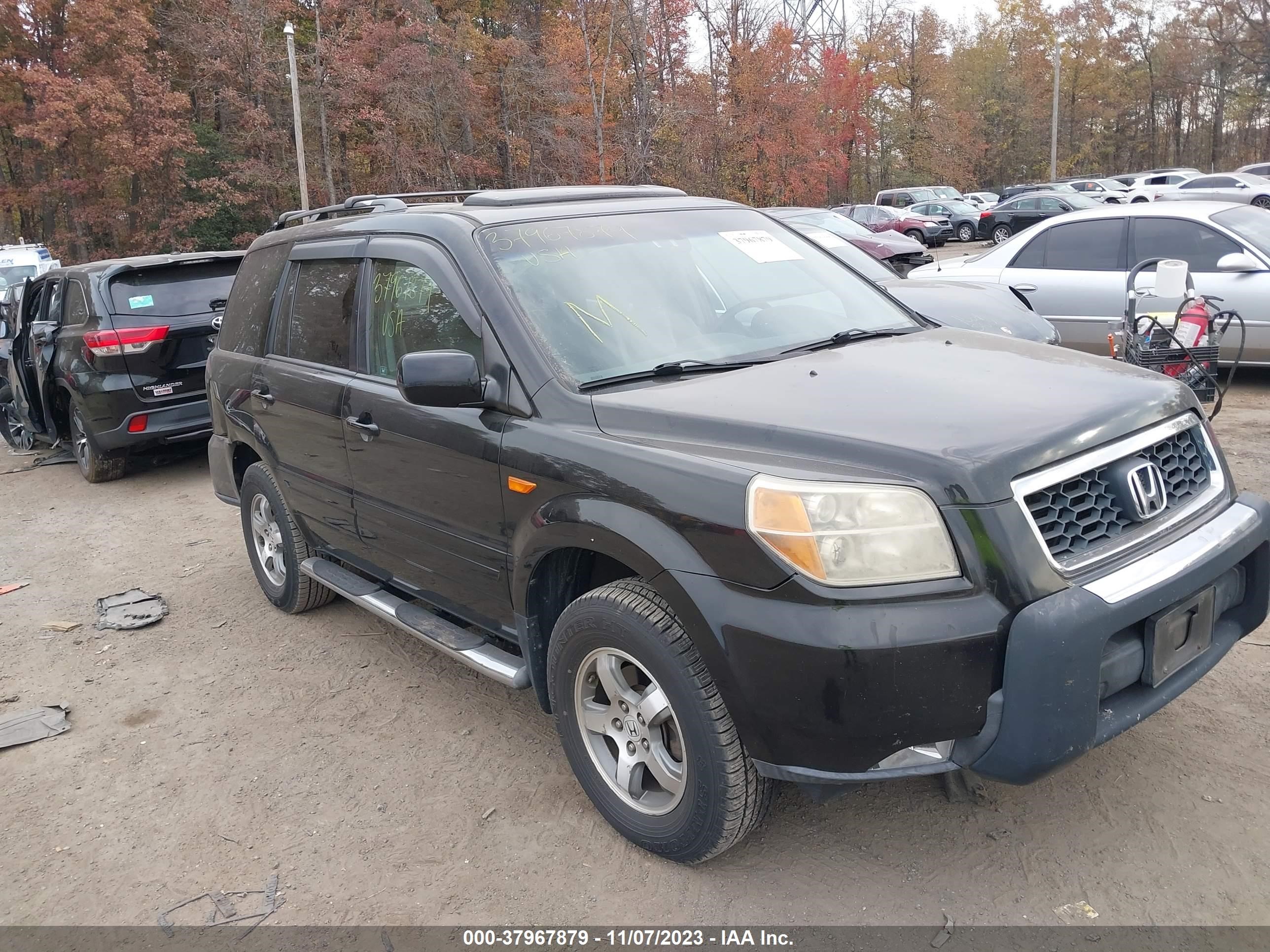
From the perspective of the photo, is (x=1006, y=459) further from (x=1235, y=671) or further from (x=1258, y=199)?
(x=1258, y=199)

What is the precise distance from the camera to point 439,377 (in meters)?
3.06

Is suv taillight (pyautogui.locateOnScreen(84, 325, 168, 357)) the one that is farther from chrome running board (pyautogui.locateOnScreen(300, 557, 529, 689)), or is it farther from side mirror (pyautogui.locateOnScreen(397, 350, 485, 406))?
side mirror (pyautogui.locateOnScreen(397, 350, 485, 406))

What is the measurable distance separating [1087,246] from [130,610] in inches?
322

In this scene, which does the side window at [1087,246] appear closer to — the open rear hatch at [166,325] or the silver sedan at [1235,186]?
the open rear hatch at [166,325]

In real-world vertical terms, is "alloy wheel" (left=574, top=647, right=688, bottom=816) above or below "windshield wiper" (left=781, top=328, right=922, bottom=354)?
below

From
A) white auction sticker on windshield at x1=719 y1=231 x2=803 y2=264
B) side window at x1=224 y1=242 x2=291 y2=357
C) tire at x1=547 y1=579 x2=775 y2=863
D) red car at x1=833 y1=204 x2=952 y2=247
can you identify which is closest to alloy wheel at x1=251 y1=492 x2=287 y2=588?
side window at x1=224 y1=242 x2=291 y2=357

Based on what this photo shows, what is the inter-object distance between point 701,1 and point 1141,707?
42.1 m

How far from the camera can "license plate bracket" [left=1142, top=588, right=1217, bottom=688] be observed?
2.54m

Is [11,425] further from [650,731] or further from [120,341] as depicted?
[650,731]

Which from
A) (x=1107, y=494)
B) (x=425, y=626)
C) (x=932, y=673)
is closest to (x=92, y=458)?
(x=425, y=626)

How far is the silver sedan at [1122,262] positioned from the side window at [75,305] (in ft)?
25.3

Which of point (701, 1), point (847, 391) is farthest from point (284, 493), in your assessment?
point (701, 1)

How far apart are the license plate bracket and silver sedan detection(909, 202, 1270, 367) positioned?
5.52m

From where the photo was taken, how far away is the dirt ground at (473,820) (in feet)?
9.10
